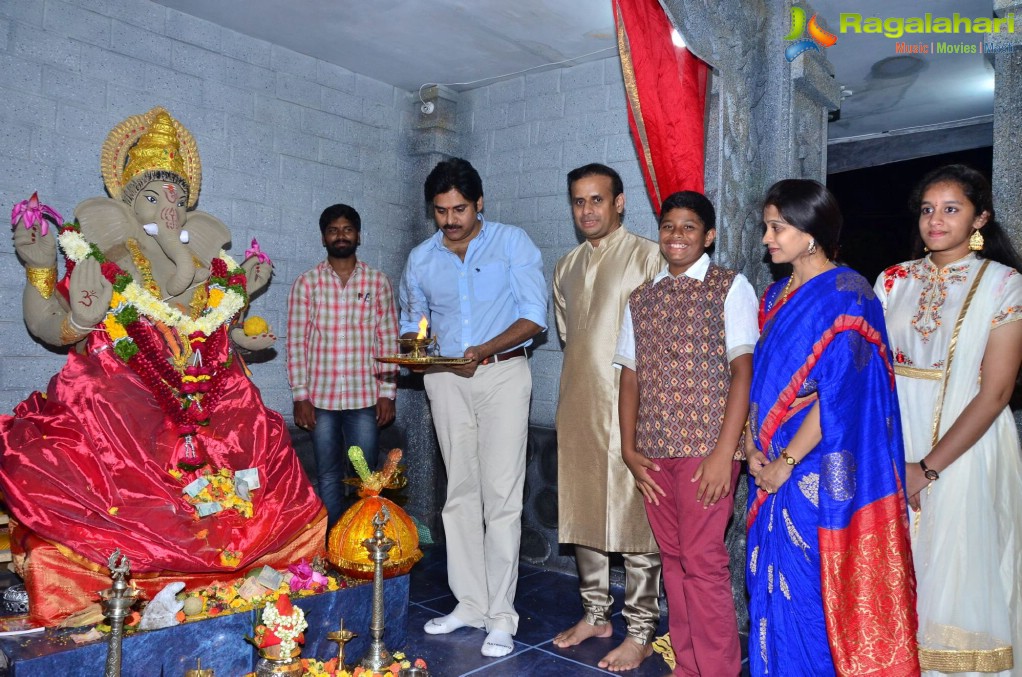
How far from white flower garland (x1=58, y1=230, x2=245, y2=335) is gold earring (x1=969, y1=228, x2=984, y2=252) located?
2.94 metres

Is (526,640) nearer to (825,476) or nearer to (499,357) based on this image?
(499,357)

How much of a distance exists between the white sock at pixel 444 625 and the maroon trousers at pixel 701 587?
40.9 inches

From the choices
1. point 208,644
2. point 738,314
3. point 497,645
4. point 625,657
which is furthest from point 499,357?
point 208,644

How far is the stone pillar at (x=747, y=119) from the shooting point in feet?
10.6

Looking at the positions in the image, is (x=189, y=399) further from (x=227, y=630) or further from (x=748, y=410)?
(x=748, y=410)

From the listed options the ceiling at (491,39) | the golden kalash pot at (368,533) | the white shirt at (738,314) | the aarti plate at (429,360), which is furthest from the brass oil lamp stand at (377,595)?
the ceiling at (491,39)

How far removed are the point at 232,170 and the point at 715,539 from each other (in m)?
3.32

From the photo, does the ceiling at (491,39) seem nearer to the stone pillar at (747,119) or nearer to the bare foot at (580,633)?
the stone pillar at (747,119)

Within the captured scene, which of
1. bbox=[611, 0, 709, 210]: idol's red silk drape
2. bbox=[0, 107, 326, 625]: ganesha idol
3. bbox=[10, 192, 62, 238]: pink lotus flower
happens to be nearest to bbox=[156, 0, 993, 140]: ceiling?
bbox=[611, 0, 709, 210]: idol's red silk drape

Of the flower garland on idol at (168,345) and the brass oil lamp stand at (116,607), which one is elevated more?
the flower garland on idol at (168,345)

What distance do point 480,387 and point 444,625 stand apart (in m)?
1.04

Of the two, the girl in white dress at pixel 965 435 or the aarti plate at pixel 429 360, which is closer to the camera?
the girl in white dress at pixel 965 435

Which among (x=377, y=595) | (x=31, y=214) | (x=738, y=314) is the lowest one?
(x=377, y=595)

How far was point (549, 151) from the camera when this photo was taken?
4836 millimetres
